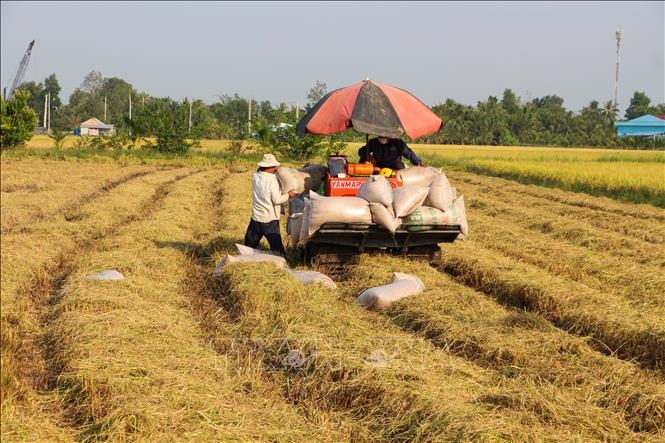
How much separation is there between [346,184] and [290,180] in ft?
2.57

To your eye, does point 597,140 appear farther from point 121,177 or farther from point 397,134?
point 397,134

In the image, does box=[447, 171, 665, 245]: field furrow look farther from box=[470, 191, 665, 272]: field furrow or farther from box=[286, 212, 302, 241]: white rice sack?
box=[286, 212, 302, 241]: white rice sack

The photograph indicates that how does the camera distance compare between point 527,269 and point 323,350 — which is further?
point 527,269

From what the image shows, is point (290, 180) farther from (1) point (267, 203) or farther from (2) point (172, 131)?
(2) point (172, 131)

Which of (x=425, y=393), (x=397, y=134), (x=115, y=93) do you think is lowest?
(x=425, y=393)

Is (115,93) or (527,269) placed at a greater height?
(115,93)

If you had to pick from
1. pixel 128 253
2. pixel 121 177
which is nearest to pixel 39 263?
pixel 128 253

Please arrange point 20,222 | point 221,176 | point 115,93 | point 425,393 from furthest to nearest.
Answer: point 115,93
point 221,176
point 20,222
point 425,393

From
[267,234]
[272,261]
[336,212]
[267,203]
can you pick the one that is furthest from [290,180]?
[272,261]

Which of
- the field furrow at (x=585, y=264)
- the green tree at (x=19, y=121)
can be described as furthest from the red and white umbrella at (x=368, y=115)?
the green tree at (x=19, y=121)

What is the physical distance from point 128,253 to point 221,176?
47.7ft

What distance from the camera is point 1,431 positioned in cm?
351

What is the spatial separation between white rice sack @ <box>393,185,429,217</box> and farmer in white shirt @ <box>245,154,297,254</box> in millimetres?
1304

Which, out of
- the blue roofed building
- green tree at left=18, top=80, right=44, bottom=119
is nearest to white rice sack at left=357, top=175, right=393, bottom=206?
the blue roofed building
